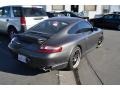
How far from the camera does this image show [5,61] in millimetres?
6598

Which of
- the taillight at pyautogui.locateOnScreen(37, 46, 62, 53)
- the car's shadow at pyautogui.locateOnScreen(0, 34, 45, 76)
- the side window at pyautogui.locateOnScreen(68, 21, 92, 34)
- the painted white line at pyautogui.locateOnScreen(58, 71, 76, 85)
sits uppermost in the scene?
the side window at pyautogui.locateOnScreen(68, 21, 92, 34)

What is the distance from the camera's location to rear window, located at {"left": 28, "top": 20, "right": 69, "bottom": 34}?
5.98 m

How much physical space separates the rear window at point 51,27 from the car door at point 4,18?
11.4ft

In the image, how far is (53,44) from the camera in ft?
17.2

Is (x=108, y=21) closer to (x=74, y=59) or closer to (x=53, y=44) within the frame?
(x=74, y=59)

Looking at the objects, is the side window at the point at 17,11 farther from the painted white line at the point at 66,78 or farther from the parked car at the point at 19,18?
the painted white line at the point at 66,78

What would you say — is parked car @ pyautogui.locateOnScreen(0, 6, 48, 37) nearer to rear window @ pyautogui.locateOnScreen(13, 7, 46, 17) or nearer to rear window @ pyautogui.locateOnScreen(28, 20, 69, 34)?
rear window @ pyautogui.locateOnScreen(13, 7, 46, 17)

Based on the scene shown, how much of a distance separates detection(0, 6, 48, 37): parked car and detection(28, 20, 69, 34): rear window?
2516mm

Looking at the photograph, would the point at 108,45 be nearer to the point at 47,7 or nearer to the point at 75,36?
the point at 75,36

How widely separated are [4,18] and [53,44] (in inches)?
202

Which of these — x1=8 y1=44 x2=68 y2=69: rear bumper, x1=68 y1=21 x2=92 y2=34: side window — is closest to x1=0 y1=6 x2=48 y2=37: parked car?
x1=68 y1=21 x2=92 y2=34: side window

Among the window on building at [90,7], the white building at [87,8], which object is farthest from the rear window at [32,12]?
the window on building at [90,7]

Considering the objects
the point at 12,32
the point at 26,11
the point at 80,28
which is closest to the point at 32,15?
the point at 26,11
